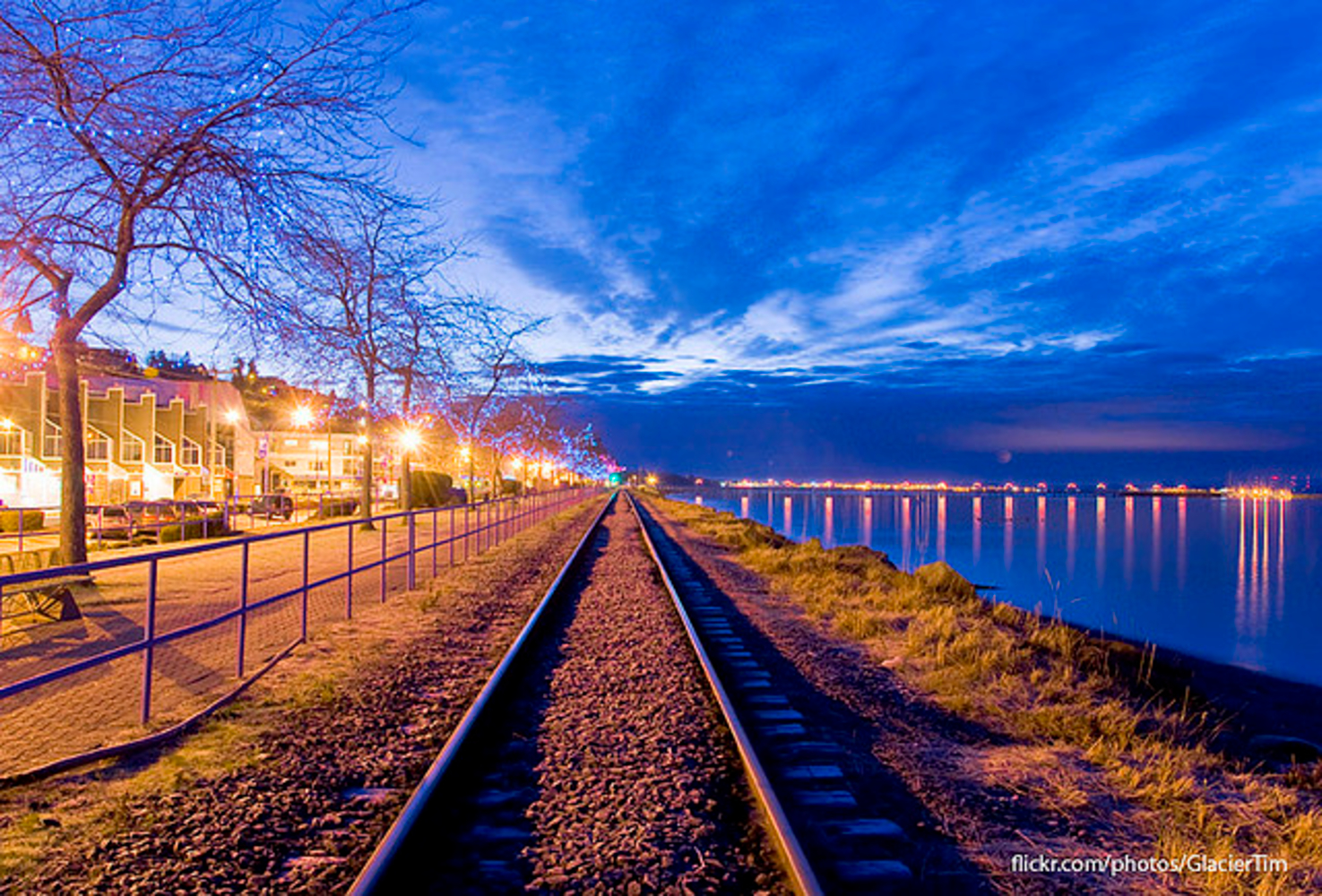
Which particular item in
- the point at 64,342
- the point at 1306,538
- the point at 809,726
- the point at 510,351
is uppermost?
the point at 510,351

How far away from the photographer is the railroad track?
3686 millimetres

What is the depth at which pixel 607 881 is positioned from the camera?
143 inches

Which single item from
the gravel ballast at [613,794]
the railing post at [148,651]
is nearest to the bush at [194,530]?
the railing post at [148,651]

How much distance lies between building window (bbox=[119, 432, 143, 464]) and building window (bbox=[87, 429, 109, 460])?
1.08m

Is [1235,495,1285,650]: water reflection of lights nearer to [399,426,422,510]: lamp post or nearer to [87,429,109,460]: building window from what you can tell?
[399,426,422,510]: lamp post

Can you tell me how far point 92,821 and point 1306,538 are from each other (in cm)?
7900

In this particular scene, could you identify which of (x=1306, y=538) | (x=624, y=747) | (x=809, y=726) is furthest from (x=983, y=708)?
(x=1306, y=538)

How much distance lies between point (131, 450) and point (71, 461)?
41.3 m

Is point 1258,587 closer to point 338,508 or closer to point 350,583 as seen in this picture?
point 350,583

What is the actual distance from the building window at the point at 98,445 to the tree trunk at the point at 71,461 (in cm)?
3814

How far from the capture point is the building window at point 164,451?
48312 millimetres

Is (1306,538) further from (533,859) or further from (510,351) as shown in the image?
(533,859)

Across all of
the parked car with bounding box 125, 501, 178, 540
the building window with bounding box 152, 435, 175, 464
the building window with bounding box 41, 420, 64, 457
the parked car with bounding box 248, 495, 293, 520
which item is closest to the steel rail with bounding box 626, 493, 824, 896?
the parked car with bounding box 125, 501, 178, 540

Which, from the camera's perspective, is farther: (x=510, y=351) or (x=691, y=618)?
(x=510, y=351)
